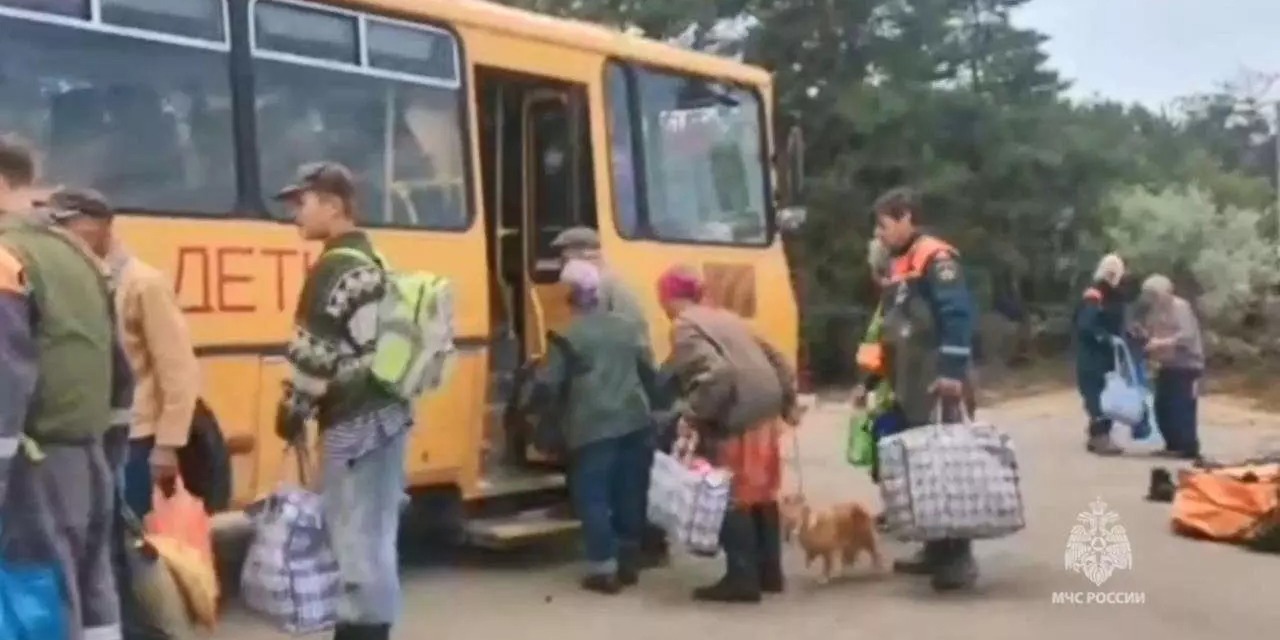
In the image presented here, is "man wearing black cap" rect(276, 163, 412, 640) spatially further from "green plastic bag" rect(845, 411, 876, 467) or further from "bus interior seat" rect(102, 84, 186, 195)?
"green plastic bag" rect(845, 411, 876, 467)

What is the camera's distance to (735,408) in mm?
8688

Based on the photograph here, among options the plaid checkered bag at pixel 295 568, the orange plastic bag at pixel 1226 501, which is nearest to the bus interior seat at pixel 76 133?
the plaid checkered bag at pixel 295 568

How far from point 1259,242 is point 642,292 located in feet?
64.8

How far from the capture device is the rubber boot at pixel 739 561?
881 cm

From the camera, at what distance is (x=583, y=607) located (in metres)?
8.90

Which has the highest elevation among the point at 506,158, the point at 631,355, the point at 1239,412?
the point at 506,158

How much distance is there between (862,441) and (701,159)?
2199mm

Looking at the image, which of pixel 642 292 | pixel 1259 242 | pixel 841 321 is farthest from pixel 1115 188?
pixel 642 292

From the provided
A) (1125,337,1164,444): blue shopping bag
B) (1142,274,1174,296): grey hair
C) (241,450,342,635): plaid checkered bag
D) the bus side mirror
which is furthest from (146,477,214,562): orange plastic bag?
(1125,337,1164,444): blue shopping bag

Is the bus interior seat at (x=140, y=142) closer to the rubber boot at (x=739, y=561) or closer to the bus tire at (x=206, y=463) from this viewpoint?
the bus tire at (x=206, y=463)

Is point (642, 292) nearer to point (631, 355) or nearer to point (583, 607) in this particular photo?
point (631, 355)

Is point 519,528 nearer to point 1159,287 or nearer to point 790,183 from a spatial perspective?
point 790,183

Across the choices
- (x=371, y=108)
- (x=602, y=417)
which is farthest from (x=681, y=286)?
(x=371, y=108)

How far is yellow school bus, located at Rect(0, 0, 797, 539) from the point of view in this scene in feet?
25.6
